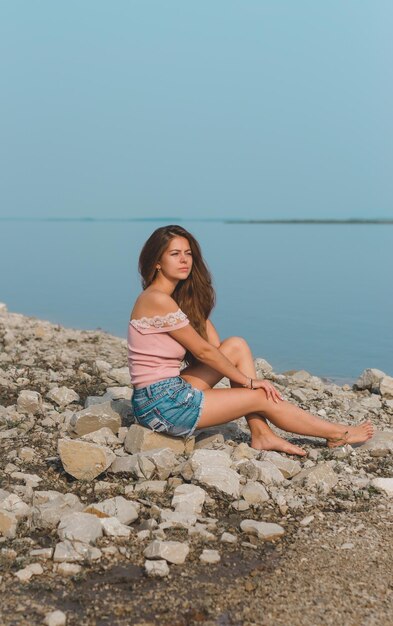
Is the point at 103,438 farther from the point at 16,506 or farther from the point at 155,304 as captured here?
the point at 16,506

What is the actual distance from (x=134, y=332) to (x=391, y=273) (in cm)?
2704

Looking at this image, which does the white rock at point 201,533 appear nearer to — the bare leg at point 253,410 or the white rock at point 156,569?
the white rock at point 156,569

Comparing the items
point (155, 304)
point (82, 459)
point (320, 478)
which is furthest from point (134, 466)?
point (320, 478)

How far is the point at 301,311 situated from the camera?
20.9 metres

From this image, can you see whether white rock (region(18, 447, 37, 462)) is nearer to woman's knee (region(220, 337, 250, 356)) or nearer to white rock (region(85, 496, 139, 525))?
white rock (region(85, 496, 139, 525))

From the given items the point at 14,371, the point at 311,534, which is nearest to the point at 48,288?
the point at 14,371

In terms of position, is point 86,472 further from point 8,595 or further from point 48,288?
point 48,288

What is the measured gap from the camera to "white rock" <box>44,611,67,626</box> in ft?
13.2

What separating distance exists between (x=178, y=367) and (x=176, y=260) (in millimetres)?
837

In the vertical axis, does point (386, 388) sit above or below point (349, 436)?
below

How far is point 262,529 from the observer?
5.10 metres

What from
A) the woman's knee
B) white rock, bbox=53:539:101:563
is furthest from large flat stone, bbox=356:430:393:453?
white rock, bbox=53:539:101:563

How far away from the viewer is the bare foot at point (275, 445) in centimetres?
648

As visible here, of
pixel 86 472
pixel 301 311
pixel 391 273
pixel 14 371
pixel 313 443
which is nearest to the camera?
pixel 86 472
